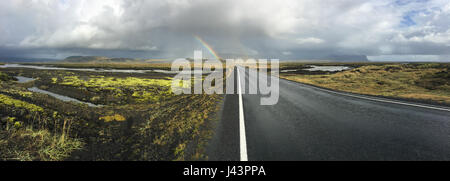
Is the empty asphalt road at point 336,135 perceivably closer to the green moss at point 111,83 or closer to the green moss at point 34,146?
the green moss at point 34,146

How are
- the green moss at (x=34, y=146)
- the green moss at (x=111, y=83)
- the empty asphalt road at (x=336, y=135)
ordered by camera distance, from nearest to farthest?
the empty asphalt road at (x=336, y=135), the green moss at (x=34, y=146), the green moss at (x=111, y=83)

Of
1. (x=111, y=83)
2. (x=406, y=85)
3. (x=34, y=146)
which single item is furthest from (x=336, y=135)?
(x=111, y=83)

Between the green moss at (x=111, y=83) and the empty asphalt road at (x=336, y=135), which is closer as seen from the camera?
the empty asphalt road at (x=336, y=135)

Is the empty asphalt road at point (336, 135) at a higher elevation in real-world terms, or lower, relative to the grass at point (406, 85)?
lower

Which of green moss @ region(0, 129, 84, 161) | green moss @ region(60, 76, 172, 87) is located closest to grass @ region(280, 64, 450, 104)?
green moss @ region(0, 129, 84, 161)

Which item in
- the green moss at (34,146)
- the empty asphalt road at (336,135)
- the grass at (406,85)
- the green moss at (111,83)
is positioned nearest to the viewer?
the empty asphalt road at (336,135)

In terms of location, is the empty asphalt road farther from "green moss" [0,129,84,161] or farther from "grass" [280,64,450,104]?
"grass" [280,64,450,104]

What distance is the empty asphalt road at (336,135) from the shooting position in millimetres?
4023

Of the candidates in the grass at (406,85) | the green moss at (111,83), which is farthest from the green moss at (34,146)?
the green moss at (111,83)

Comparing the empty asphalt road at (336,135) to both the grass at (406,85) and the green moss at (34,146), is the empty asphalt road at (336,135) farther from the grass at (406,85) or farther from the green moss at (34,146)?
the grass at (406,85)

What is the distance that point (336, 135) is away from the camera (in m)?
5.07

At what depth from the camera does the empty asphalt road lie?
4.02m
